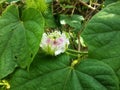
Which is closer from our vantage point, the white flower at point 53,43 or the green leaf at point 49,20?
the white flower at point 53,43

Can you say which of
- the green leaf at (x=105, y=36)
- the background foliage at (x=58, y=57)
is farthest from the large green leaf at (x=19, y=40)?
the green leaf at (x=105, y=36)

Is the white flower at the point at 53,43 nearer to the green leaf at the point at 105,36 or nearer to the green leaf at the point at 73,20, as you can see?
the green leaf at the point at 105,36

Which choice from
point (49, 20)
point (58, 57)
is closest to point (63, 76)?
point (58, 57)

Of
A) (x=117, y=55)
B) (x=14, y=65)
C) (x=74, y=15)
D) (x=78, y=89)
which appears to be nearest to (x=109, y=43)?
(x=117, y=55)

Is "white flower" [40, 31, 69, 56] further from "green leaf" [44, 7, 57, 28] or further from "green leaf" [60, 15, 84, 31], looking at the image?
"green leaf" [60, 15, 84, 31]

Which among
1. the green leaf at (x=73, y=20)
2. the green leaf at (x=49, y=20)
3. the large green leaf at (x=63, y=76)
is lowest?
the large green leaf at (x=63, y=76)

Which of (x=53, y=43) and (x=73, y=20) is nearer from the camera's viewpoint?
(x=53, y=43)

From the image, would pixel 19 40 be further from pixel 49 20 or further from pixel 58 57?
pixel 49 20
